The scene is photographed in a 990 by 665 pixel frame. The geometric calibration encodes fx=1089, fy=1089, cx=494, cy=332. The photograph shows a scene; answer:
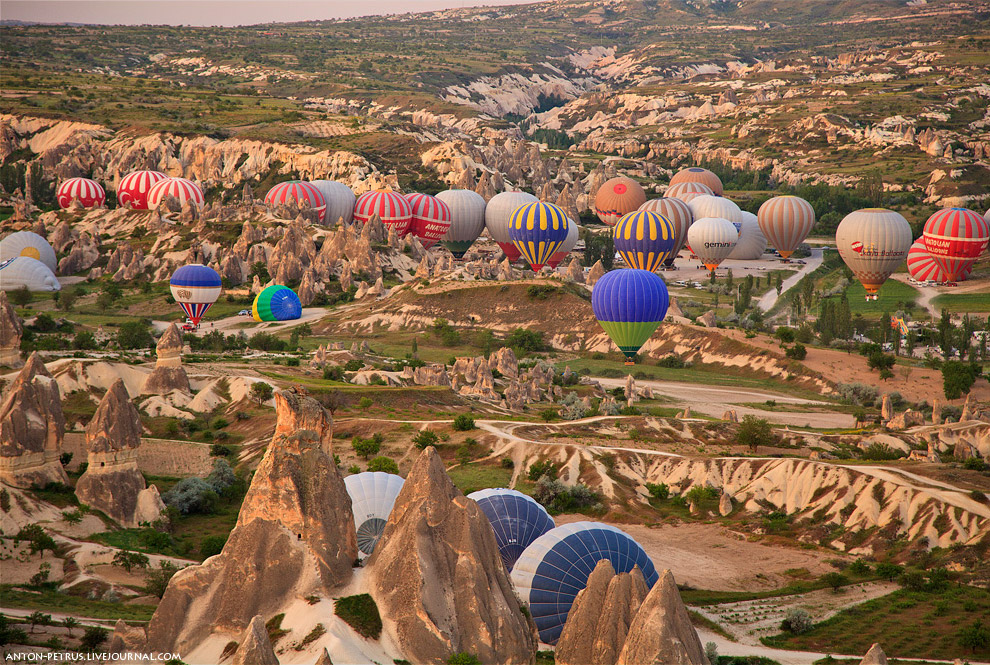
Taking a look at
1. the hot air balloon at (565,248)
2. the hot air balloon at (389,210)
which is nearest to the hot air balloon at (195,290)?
the hot air balloon at (389,210)

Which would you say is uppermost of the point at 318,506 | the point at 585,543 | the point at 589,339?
the point at 318,506

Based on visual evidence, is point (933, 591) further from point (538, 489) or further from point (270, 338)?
point (270, 338)

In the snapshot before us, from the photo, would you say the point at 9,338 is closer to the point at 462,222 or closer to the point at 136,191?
the point at 462,222

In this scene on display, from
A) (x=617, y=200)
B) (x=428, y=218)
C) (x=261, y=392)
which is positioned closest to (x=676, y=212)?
(x=617, y=200)

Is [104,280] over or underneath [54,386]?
underneath

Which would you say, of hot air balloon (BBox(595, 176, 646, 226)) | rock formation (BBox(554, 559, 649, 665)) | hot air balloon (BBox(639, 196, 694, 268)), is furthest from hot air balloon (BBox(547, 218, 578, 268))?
rock formation (BBox(554, 559, 649, 665))

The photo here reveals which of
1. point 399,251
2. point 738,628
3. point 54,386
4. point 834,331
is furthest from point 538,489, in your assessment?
point 399,251
